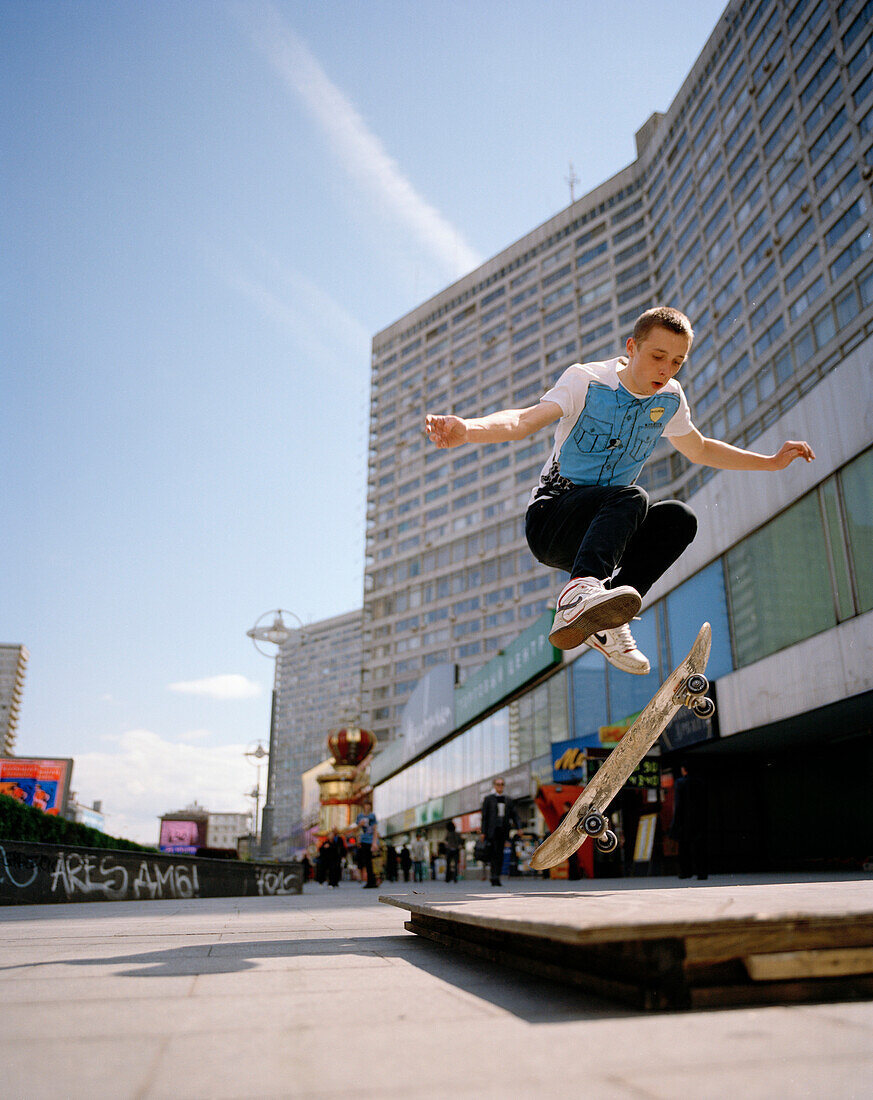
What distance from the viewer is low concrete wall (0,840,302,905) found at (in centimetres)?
1052

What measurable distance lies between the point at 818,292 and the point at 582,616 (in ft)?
154

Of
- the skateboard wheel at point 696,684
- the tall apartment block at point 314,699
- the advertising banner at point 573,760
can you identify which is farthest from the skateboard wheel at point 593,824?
the tall apartment block at point 314,699

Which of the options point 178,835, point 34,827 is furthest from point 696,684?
point 178,835

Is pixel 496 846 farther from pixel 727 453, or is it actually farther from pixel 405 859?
pixel 405 859

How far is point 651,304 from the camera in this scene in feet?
213

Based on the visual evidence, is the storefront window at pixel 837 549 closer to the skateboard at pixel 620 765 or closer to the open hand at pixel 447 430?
the skateboard at pixel 620 765

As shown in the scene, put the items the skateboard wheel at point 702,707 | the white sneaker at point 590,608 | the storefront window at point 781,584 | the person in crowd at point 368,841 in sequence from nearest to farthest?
the white sneaker at point 590,608, the skateboard wheel at point 702,707, the storefront window at point 781,584, the person in crowd at point 368,841

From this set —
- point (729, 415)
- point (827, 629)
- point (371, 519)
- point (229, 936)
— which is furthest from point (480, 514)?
point (229, 936)

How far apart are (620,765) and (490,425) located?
220cm

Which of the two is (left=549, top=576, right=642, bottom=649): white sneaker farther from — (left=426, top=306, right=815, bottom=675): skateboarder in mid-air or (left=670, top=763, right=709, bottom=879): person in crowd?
(left=670, top=763, right=709, bottom=879): person in crowd

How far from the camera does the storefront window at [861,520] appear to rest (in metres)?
11.3

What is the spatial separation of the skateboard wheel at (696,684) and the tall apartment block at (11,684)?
185 meters

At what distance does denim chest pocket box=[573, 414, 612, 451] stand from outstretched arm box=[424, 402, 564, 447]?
0.14 metres

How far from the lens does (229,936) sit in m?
4.57
